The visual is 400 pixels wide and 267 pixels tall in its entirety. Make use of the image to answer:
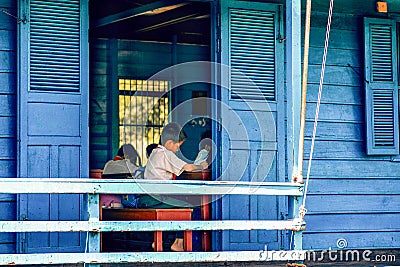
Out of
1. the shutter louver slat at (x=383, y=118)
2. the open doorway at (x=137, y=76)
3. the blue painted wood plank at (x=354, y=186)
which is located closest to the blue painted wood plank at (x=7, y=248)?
the blue painted wood plank at (x=354, y=186)

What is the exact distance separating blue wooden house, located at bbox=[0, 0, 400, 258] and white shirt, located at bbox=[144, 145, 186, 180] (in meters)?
0.36

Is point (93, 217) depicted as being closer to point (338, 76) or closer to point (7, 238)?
point (7, 238)

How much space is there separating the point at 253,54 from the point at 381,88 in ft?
4.94

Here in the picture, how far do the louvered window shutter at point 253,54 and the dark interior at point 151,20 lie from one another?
0.71 meters

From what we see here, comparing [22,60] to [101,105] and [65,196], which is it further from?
[101,105]

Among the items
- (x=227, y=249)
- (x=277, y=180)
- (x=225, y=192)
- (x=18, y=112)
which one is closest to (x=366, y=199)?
(x=277, y=180)

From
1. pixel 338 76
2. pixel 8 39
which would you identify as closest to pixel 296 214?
pixel 338 76

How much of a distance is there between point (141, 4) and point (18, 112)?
287cm

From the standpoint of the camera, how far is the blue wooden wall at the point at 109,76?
10.1 metres

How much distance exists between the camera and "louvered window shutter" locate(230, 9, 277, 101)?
7523mm

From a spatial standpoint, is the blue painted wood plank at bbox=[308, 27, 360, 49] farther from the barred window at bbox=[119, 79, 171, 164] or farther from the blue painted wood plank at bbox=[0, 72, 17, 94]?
the barred window at bbox=[119, 79, 171, 164]

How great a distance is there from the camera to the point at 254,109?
7551 millimetres

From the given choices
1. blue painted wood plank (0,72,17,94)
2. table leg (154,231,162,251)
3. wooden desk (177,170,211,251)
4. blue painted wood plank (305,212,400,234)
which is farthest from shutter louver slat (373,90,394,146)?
blue painted wood plank (0,72,17,94)

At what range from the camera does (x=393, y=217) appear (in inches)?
329
